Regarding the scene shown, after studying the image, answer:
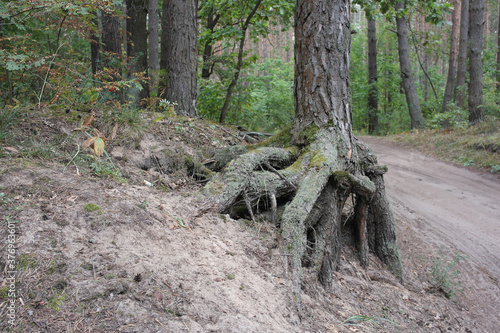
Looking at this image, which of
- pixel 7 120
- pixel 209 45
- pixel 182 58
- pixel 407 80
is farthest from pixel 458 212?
pixel 407 80

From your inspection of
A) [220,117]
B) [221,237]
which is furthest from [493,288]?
[220,117]

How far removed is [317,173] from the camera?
384cm

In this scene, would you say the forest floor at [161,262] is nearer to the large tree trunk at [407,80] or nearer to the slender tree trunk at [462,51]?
the large tree trunk at [407,80]

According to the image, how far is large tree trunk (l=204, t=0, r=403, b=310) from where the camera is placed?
3535 millimetres

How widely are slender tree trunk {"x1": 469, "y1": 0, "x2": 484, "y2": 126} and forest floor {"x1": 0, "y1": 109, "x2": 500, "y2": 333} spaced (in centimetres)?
954

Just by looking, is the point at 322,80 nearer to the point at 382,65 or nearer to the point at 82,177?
the point at 82,177

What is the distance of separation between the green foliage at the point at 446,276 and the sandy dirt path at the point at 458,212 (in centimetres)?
18

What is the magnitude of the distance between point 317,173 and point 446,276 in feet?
8.89

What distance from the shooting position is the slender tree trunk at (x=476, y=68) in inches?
517

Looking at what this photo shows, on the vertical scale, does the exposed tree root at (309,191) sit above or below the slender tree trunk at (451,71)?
below

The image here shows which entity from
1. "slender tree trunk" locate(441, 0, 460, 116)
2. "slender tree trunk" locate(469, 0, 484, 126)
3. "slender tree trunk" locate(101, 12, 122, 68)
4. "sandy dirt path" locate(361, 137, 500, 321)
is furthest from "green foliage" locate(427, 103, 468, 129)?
"slender tree trunk" locate(101, 12, 122, 68)

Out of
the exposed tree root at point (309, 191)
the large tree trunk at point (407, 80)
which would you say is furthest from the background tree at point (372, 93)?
the exposed tree root at point (309, 191)

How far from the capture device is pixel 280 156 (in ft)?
14.2

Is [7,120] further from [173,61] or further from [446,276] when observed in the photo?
[446,276]
